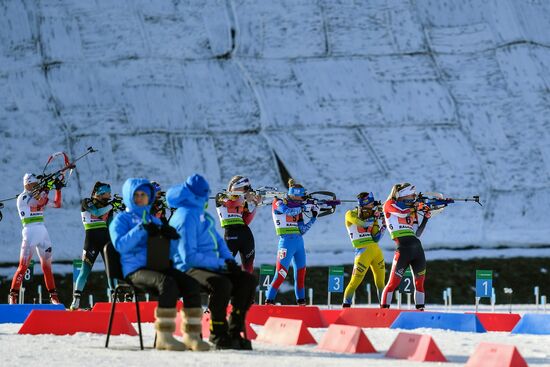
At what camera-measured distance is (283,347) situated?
28.0 ft

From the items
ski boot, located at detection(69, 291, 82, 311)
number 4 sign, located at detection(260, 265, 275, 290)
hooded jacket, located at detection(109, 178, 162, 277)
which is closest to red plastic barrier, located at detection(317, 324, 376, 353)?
hooded jacket, located at detection(109, 178, 162, 277)

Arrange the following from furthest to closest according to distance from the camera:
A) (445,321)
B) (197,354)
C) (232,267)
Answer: (445,321) → (232,267) → (197,354)

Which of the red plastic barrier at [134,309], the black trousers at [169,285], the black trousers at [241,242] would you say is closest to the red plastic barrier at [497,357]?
the black trousers at [169,285]

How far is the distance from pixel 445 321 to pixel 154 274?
331cm

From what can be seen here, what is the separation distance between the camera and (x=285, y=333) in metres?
8.91

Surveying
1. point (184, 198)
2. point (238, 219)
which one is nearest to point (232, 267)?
point (184, 198)

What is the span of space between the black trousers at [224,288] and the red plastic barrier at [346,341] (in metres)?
0.60

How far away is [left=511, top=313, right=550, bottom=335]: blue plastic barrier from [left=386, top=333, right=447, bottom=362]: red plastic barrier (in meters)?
3.09

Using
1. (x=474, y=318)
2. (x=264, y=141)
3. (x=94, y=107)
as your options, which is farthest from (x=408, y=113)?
(x=474, y=318)

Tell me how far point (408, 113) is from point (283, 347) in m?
14.9

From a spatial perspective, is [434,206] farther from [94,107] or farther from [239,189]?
[94,107]

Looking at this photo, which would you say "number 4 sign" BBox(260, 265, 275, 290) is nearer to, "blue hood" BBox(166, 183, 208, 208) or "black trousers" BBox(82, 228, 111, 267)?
"black trousers" BBox(82, 228, 111, 267)

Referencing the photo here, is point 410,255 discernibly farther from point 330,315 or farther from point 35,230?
point 35,230

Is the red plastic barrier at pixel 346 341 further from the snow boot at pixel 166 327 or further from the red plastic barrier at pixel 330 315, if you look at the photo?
the red plastic barrier at pixel 330 315
